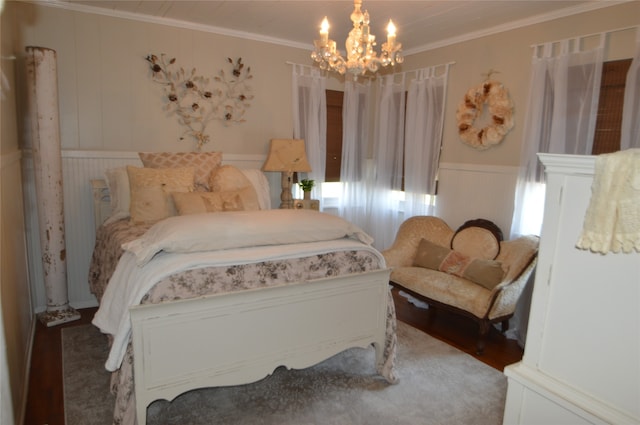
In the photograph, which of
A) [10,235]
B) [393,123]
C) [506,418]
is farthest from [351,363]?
[393,123]

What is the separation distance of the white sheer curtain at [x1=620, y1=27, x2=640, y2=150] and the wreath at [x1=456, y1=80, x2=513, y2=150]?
2.84 feet

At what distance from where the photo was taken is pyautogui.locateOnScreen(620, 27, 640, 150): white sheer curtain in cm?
267

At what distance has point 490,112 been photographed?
3623 mm

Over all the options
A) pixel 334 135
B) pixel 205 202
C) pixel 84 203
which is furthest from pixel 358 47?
pixel 84 203

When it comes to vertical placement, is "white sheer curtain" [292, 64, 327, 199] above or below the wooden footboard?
above

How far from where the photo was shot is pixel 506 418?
1.37 metres

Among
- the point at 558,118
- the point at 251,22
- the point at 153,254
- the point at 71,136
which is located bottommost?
the point at 153,254

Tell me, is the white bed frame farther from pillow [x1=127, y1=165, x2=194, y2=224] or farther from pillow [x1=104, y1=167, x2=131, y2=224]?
pillow [x1=104, y1=167, x2=131, y2=224]

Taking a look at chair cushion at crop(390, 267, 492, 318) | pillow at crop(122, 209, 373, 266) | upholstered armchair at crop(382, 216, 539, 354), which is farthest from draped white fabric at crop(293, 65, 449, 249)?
pillow at crop(122, 209, 373, 266)

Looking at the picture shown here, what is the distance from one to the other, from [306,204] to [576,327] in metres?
3.19

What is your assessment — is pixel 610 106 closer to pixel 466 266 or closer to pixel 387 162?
pixel 466 266

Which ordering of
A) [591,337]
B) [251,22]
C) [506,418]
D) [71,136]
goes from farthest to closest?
[251,22], [71,136], [506,418], [591,337]

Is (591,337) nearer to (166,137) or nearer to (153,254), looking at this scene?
Answer: (153,254)

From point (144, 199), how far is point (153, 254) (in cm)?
118
